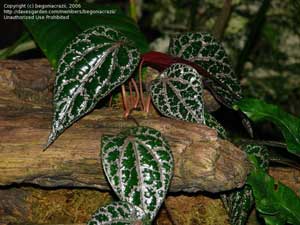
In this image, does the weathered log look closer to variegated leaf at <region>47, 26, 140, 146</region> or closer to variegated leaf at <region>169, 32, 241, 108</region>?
variegated leaf at <region>47, 26, 140, 146</region>

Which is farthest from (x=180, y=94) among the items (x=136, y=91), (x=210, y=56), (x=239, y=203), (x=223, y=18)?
(x=223, y=18)

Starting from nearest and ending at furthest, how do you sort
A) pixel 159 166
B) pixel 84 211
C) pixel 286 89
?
pixel 159 166 → pixel 84 211 → pixel 286 89

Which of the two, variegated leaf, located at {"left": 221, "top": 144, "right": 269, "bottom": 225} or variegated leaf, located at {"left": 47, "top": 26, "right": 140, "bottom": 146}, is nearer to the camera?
variegated leaf, located at {"left": 47, "top": 26, "right": 140, "bottom": 146}

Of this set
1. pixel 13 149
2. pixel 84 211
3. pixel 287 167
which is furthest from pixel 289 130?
pixel 13 149

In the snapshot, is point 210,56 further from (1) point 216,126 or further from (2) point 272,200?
(2) point 272,200

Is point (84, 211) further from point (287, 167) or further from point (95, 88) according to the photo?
point (287, 167)

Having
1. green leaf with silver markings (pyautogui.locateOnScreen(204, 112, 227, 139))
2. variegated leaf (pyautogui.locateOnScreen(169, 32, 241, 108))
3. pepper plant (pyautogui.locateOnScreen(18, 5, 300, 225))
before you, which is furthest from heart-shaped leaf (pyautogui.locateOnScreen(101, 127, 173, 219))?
variegated leaf (pyautogui.locateOnScreen(169, 32, 241, 108))

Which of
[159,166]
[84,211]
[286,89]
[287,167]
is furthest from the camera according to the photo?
[286,89]

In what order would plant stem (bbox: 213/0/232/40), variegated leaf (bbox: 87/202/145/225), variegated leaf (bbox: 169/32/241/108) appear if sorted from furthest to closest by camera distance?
1. plant stem (bbox: 213/0/232/40)
2. variegated leaf (bbox: 169/32/241/108)
3. variegated leaf (bbox: 87/202/145/225)
